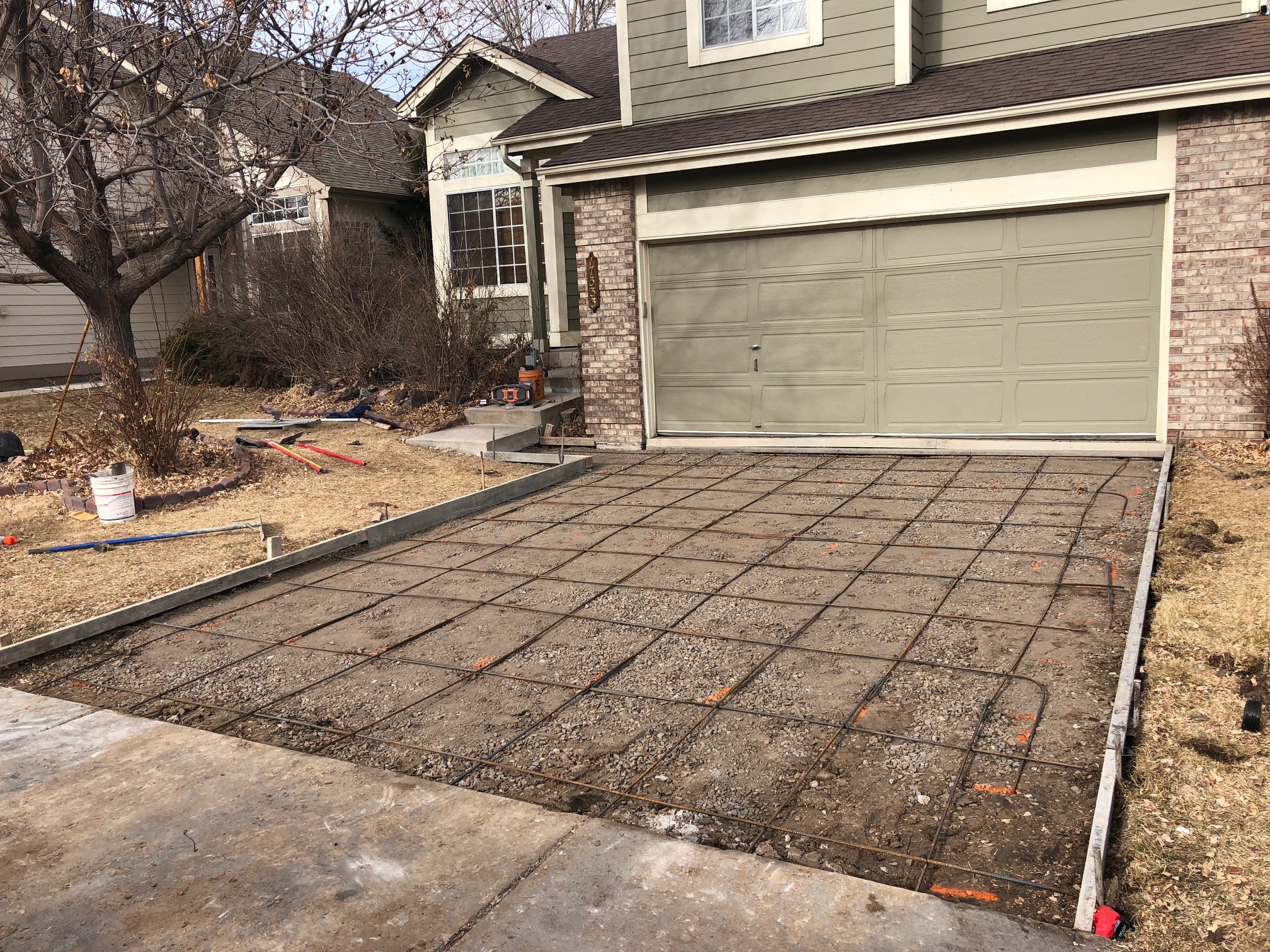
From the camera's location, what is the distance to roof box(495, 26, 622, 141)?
12.9 meters

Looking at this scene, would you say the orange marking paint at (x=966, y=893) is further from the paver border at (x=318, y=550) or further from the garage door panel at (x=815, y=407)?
the garage door panel at (x=815, y=407)

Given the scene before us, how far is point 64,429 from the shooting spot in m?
10.9

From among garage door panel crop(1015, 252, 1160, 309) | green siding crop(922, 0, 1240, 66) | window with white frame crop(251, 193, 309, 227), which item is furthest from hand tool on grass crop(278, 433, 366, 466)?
window with white frame crop(251, 193, 309, 227)

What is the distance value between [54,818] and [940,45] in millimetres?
10063

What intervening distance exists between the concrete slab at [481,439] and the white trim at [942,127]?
2.81 meters

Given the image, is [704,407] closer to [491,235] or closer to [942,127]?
[942,127]

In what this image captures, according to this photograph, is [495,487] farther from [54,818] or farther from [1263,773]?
[1263,773]

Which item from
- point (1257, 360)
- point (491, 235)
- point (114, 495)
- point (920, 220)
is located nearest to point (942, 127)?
point (920, 220)

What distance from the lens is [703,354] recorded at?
1069 cm

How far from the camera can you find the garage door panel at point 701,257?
1031 centimetres

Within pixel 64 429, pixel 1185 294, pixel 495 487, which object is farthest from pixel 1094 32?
pixel 64 429

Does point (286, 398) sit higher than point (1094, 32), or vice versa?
point (1094, 32)

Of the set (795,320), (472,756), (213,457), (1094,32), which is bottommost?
(472,756)

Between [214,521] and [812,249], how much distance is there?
616cm
